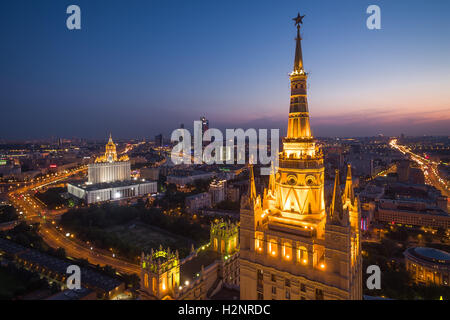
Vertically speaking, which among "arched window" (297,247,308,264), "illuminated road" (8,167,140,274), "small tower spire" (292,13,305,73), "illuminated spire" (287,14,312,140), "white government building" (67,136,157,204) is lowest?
"illuminated road" (8,167,140,274)

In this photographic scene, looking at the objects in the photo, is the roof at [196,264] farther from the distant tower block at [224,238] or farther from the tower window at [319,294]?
the tower window at [319,294]

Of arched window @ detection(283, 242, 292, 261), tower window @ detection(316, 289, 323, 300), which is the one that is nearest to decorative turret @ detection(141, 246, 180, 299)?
arched window @ detection(283, 242, 292, 261)

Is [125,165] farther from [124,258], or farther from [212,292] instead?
[212,292]

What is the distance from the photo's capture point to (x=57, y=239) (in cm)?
4962

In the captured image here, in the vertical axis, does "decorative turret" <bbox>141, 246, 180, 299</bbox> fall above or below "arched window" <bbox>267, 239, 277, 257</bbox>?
below

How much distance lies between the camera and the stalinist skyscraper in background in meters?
15.4

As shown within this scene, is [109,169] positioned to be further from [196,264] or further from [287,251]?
[287,251]

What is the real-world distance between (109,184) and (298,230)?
86336 mm

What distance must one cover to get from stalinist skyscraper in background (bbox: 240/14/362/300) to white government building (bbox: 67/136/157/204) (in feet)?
247

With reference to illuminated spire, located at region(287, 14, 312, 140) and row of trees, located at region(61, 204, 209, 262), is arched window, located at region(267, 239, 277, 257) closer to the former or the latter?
illuminated spire, located at region(287, 14, 312, 140)

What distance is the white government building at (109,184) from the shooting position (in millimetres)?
81500

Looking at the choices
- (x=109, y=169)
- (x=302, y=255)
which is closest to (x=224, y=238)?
(x=302, y=255)

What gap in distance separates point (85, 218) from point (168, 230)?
1871 centimetres
